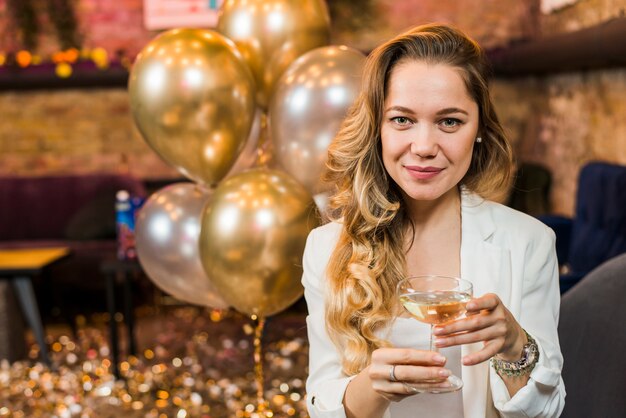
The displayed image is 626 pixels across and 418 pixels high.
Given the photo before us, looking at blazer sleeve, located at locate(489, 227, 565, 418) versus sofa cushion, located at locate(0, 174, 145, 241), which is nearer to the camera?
blazer sleeve, located at locate(489, 227, 565, 418)

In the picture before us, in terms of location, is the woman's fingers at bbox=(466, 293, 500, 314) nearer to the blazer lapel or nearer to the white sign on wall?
the blazer lapel

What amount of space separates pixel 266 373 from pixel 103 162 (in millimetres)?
3635

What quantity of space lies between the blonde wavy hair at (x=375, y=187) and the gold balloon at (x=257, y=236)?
79cm

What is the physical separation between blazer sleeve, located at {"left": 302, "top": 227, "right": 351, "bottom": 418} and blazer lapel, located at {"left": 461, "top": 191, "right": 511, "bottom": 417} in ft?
0.81

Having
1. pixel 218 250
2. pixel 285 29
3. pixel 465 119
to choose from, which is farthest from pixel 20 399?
pixel 465 119

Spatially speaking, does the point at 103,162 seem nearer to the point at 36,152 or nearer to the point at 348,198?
the point at 36,152

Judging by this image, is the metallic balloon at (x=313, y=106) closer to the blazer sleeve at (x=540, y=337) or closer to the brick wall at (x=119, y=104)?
the blazer sleeve at (x=540, y=337)

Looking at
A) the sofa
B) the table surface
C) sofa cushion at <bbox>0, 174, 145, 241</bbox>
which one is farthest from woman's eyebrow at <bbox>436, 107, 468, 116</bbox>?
sofa cushion at <bbox>0, 174, 145, 241</bbox>

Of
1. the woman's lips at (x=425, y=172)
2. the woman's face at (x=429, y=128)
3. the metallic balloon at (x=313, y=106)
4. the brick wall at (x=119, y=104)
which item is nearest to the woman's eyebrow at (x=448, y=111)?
the woman's face at (x=429, y=128)

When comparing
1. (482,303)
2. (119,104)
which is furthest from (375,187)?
(119,104)

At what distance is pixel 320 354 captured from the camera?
5.56 ft

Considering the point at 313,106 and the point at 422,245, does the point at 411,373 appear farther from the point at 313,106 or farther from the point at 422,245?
the point at 313,106

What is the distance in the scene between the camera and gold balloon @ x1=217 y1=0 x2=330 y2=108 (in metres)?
3.02

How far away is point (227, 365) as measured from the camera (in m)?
4.43
